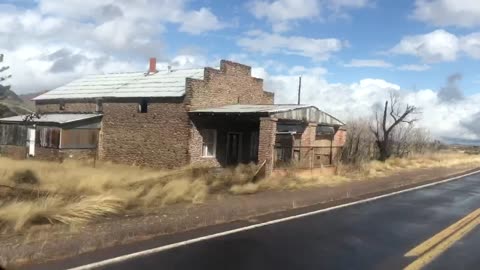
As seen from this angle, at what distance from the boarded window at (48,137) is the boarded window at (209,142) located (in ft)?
25.8

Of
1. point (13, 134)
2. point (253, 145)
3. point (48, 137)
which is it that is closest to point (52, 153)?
point (48, 137)

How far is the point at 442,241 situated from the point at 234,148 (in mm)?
20277

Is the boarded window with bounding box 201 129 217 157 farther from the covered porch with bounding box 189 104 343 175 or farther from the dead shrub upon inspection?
the dead shrub

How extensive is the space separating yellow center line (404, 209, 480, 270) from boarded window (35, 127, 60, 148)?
21.5 metres

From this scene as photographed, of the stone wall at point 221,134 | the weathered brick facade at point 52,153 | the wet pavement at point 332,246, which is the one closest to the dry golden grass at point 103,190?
the weathered brick facade at point 52,153

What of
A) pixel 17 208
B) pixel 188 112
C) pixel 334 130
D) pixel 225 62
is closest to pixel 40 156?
pixel 188 112

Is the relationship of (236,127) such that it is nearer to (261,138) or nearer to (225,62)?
(225,62)

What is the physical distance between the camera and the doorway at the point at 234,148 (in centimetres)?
2995

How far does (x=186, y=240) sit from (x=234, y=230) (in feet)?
5.03

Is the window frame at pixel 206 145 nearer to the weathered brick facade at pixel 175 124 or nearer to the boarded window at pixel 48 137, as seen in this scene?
the weathered brick facade at pixel 175 124

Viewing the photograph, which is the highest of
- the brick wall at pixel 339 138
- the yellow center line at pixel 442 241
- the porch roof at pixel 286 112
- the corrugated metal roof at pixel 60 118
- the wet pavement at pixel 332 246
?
the porch roof at pixel 286 112

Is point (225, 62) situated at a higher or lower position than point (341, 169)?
higher

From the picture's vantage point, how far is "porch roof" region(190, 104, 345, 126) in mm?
23248

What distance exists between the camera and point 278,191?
62.2 feet
